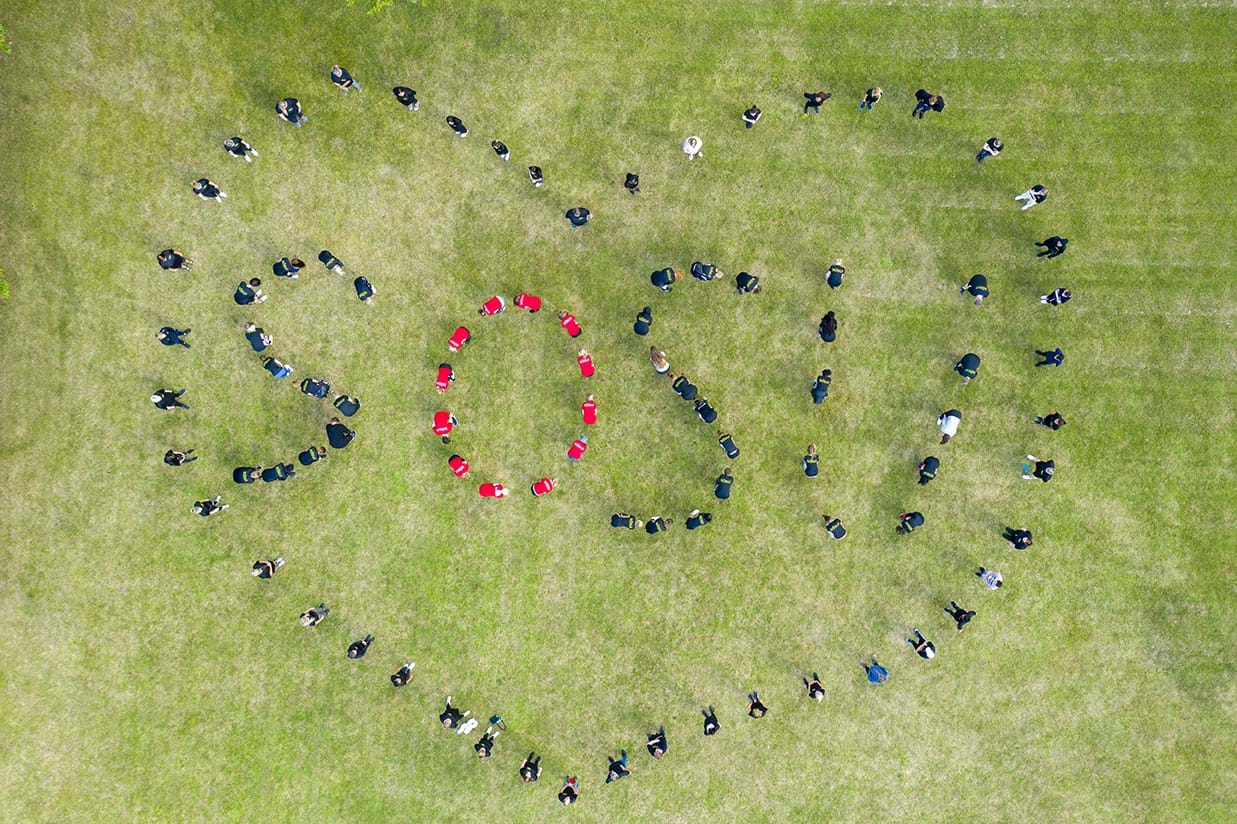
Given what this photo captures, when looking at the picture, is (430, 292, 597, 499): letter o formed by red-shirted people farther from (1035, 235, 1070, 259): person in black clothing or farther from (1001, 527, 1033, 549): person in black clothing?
(1035, 235, 1070, 259): person in black clothing

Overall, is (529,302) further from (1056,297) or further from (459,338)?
(1056,297)

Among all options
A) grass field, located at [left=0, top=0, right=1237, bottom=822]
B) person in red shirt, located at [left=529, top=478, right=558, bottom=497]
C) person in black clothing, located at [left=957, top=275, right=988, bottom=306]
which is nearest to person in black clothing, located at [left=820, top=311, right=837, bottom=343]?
grass field, located at [left=0, top=0, right=1237, bottom=822]

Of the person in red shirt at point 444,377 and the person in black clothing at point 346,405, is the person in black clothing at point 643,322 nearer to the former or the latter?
the person in red shirt at point 444,377

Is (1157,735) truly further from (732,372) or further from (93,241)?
(93,241)

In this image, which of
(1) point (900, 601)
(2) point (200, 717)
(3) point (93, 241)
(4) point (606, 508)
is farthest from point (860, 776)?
(3) point (93, 241)

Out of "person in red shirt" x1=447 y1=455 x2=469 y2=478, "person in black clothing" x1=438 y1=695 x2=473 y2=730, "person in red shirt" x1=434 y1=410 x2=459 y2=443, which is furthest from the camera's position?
"person in black clothing" x1=438 y1=695 x2=473 y2=730

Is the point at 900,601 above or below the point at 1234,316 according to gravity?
below
